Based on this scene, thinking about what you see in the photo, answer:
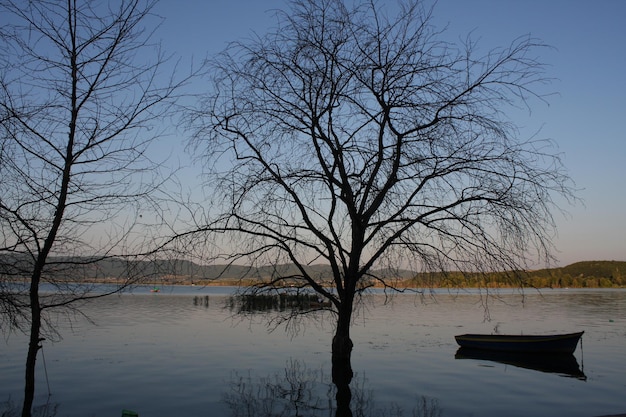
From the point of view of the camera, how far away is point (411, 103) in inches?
469

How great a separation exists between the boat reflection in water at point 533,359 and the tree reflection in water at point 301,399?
9.16 meters

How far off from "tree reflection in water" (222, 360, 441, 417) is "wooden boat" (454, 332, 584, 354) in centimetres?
983

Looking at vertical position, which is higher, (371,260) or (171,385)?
(371,260)

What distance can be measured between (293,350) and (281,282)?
12.3 m

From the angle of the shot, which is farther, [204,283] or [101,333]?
[101,333]

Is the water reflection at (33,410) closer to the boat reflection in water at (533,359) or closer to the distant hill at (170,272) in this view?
the distant hill at (170,272)

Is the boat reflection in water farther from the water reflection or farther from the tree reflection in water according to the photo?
the water reflection

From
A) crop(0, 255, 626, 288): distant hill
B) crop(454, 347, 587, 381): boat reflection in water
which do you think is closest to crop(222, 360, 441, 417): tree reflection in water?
crop(0, 255, 626, 288): distant hill

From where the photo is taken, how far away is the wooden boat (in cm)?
2442

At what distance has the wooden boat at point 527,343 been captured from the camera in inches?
961

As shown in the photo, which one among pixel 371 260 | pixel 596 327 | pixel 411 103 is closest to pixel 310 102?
pixel 411 103

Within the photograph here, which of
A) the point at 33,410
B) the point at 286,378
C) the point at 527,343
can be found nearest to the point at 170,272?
the point at 33,410

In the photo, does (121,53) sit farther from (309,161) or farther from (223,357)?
(223,357)

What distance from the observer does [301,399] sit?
15.4 m
